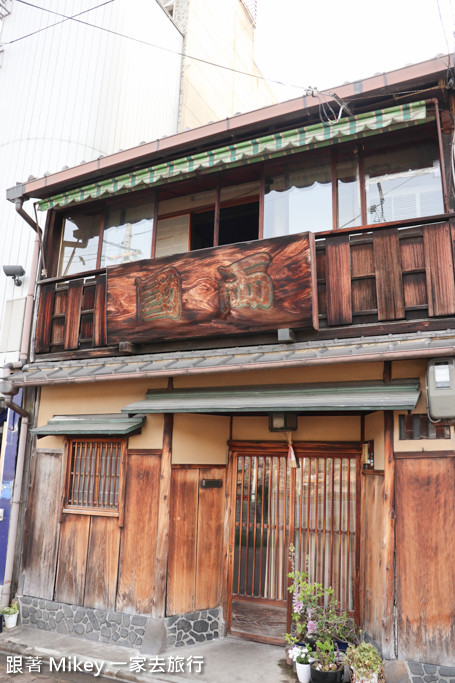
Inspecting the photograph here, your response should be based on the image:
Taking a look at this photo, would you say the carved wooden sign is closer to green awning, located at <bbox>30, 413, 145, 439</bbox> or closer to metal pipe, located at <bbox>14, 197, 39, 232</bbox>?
green awning, located at <bbox>30, 413, 145, 439</bbox>

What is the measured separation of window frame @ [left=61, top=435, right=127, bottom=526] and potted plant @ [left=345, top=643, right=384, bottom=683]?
159 inches

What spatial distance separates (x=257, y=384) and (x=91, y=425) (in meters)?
3.03

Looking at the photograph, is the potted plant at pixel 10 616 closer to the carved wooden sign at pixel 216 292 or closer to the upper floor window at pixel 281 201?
the carved wooden sign at pixel 216 292

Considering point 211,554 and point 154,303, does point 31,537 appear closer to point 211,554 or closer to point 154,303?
point 211,554

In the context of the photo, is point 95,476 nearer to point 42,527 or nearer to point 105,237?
point 42,527

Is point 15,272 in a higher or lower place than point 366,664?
higher

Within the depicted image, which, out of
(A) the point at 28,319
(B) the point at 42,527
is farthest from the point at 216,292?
(B) the point at 42,527

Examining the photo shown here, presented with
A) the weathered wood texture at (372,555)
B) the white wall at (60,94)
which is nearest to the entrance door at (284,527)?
→ the weathered wood texture at (372,555)

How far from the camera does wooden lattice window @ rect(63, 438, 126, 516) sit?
8766 millimetres

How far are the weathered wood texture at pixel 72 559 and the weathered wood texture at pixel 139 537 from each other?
85 centimetres

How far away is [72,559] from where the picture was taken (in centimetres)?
891

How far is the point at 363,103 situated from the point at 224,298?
135 inches

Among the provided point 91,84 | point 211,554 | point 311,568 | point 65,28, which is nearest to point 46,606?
point 211,554

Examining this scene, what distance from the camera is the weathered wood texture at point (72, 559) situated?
8.74 meters
